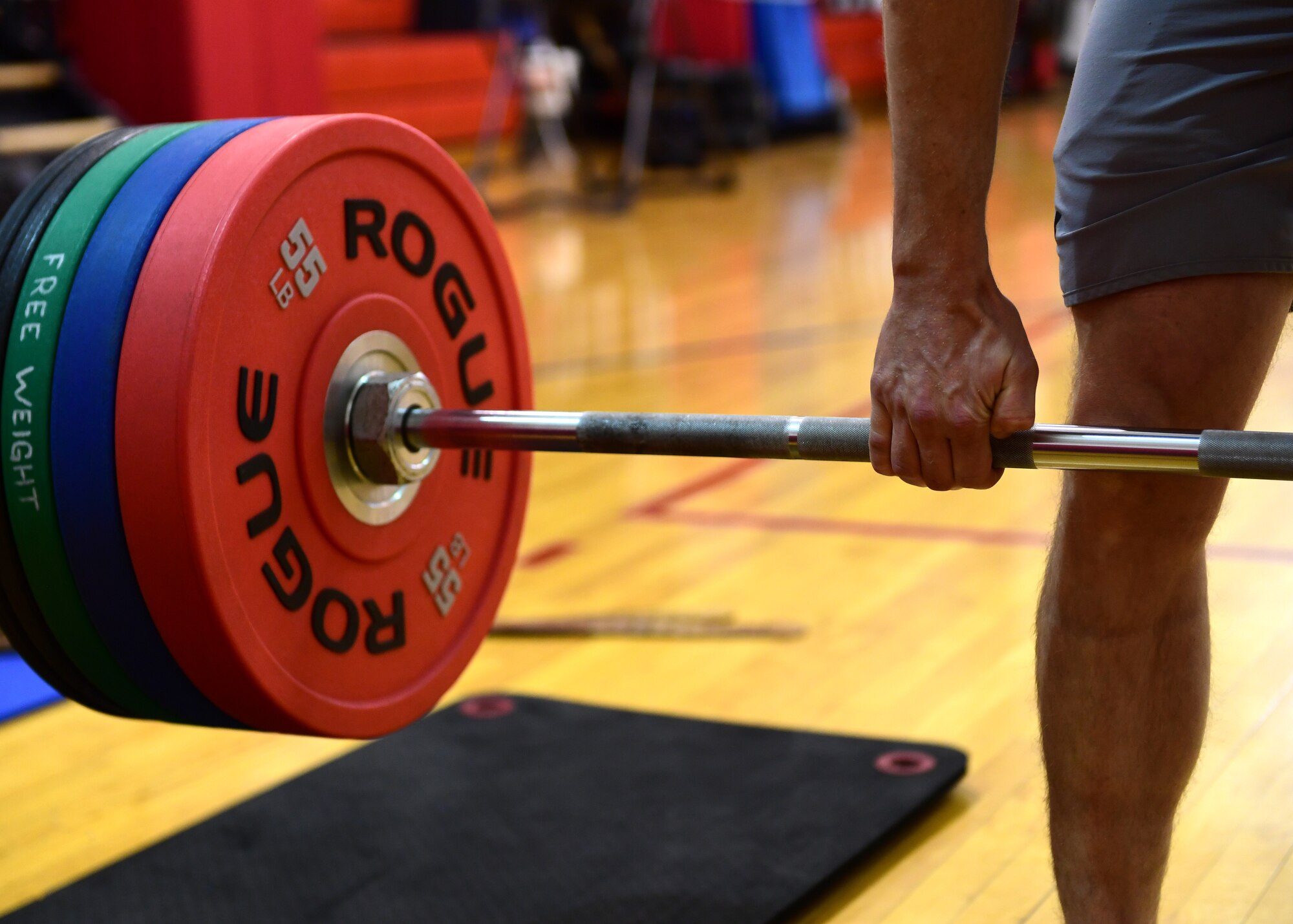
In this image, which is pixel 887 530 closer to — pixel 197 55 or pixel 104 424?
pixel 104 424

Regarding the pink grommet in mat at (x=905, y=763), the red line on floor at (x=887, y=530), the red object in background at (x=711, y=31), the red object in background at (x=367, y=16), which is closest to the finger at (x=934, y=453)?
the pink grommet in mat at (x=905, y=763)

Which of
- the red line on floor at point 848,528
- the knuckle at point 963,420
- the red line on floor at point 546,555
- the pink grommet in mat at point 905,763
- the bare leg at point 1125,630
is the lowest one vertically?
the red line on floor at point 546,555

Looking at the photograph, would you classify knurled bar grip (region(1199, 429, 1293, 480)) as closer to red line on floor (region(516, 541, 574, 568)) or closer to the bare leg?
the bare leg

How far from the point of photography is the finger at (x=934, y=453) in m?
0.92

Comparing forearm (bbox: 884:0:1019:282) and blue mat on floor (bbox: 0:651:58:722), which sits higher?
forearm (bbox: 884:0:1019:282)

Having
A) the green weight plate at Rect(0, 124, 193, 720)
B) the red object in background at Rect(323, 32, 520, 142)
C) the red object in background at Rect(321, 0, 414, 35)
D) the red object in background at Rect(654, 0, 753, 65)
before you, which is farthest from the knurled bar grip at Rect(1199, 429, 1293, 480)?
the red object in background at Rect(654, 0, 753, 65)

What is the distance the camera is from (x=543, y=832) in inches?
55.1

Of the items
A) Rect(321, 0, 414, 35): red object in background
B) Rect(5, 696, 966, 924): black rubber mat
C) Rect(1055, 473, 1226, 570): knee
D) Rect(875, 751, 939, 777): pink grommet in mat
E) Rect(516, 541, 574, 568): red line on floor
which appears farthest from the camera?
Rect(321, 0, 414, 35): red object in background

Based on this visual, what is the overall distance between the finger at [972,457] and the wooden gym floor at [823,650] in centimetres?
46

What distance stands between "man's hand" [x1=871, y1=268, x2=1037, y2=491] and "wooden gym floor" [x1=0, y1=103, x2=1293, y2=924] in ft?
1.57

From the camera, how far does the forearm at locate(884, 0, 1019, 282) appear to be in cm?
90

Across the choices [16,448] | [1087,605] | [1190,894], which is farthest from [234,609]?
[1190,894]

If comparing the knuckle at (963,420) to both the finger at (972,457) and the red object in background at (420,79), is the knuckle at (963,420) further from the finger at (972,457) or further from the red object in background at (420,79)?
the red object in background at (420,79)

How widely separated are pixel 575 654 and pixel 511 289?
0.59 meters
